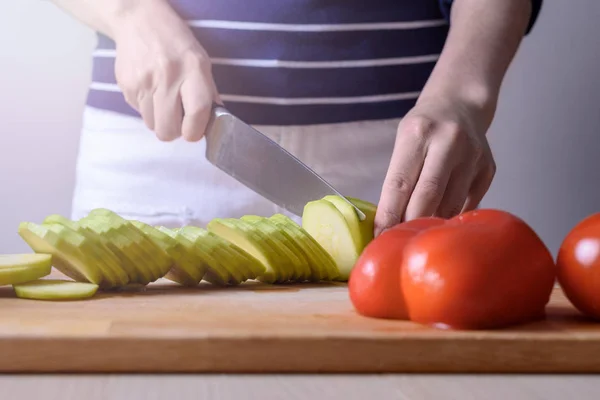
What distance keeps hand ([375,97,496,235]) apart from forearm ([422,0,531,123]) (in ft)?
0.20

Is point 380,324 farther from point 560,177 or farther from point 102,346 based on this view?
point 560,177

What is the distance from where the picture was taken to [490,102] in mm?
1564

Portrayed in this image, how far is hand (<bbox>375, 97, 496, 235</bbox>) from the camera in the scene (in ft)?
4.53

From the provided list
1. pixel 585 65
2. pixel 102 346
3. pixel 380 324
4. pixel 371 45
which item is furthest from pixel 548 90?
pixel 102 346

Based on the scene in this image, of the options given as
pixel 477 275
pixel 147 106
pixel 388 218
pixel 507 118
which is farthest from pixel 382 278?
pixel 507 118

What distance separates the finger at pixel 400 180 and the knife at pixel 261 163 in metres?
0.12

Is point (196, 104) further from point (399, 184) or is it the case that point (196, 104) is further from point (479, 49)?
point (479, 49)

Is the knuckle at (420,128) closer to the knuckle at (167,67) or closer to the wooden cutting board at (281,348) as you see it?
the knuckle at (167,67)

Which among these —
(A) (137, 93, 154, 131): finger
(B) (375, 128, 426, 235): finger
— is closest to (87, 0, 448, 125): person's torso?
(A) (137, 93, 154, 131): finger

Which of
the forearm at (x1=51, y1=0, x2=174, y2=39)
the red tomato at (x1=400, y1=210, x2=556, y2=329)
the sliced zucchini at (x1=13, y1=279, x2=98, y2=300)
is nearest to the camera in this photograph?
the red tomato at (x1=400, y1=210, x2=556, y2=329)

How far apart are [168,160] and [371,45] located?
50 cm

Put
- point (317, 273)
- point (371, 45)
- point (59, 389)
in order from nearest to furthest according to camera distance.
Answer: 1. point (59, 389)
2. point (317, 273)
3. point (371, 45)

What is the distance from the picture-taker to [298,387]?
0.79 metres

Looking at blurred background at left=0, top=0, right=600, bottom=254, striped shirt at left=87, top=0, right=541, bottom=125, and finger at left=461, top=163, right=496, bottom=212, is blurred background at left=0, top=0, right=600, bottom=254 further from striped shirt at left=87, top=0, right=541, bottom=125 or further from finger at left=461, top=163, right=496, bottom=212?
finger at left=461, top=163, right=496, bottom=212
